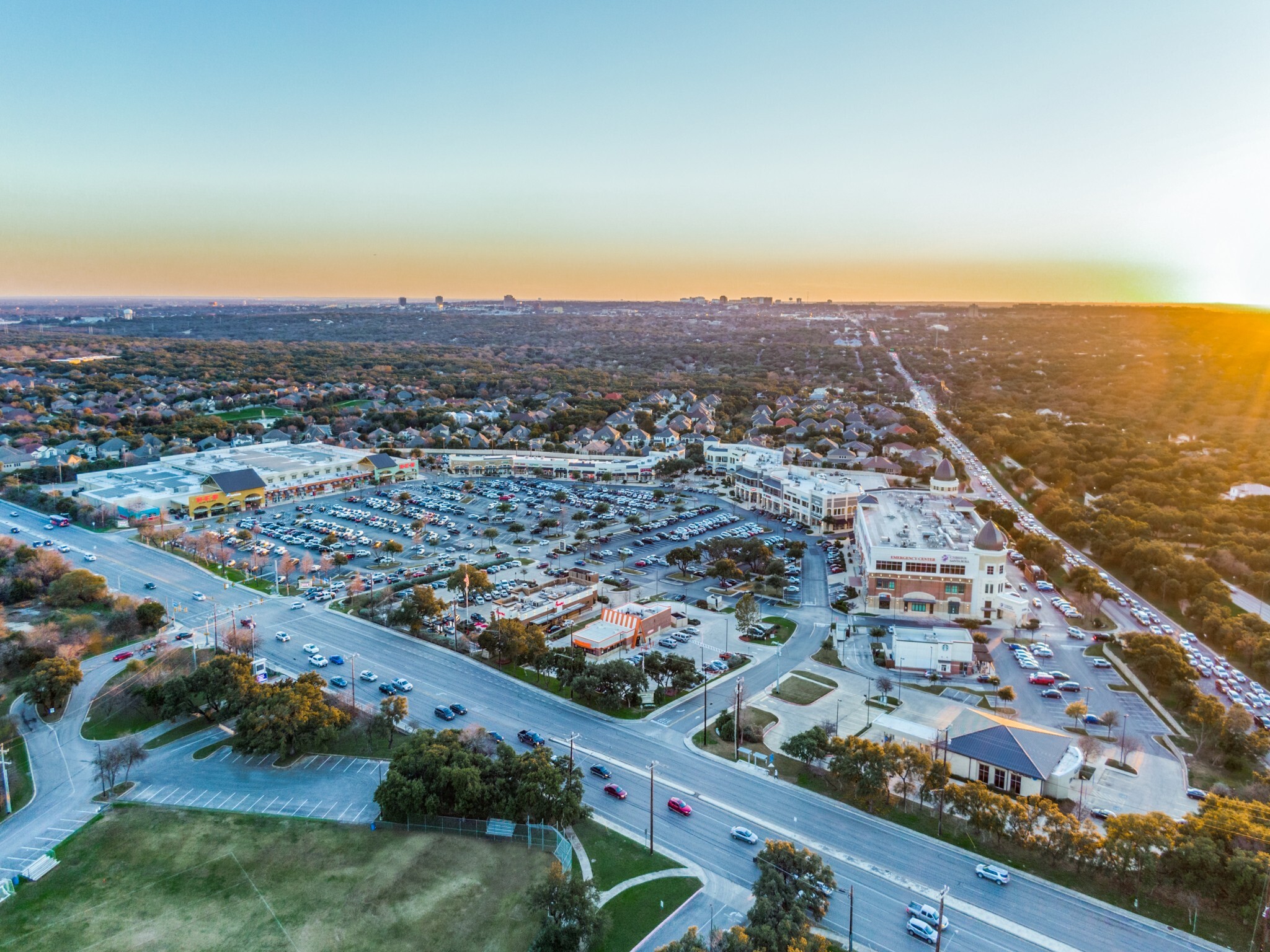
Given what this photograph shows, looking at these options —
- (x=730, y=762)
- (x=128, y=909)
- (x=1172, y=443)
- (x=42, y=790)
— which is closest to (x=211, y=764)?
(x=42, y=790)

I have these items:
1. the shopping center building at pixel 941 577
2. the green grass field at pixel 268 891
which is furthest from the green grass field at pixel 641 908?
the shopping center building at pixel 941 577

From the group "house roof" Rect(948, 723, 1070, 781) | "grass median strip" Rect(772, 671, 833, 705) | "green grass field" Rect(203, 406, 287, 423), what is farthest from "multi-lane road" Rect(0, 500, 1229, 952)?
"green grass field" Rect(203, 406, 287, 423)

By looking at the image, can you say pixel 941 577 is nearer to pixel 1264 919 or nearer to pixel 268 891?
pixel 1264 919

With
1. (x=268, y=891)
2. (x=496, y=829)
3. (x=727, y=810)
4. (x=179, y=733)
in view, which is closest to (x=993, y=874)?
(x=727, y=810)

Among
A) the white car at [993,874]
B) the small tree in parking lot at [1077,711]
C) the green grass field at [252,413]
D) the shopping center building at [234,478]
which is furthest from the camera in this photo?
the green grass field at [252,413]

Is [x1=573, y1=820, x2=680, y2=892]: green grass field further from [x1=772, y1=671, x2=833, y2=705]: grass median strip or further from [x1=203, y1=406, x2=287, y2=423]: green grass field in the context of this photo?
[x1=203, y1=406, x2=287, y2=423]: green grass field

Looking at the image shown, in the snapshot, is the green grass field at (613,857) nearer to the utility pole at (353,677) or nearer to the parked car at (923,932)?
the parked car at (923,932)

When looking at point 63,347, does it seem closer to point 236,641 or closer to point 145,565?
point 145,565

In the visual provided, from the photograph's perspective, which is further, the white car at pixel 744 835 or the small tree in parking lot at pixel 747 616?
the small tree in parking lot at pixel 747 616
